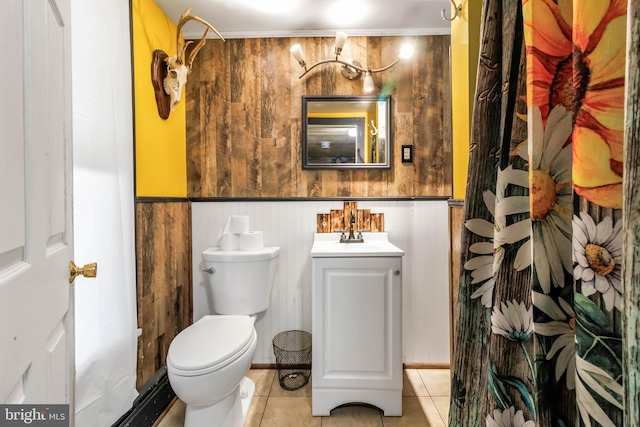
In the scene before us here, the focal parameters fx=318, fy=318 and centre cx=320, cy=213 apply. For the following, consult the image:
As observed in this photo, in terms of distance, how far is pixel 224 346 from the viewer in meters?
1.43

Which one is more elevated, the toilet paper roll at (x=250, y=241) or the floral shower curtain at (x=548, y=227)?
the floral shower curtain at (x=548, y=227)

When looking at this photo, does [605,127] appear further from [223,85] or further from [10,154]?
[223,85]

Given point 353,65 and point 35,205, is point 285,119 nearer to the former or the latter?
point 353,65

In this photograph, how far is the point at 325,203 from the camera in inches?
86.5

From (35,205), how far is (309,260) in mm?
1736

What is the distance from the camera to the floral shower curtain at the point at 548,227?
33 centimetres

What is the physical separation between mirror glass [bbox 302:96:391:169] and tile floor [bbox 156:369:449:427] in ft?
4.66

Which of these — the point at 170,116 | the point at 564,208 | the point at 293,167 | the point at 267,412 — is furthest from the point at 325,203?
the point at 564,208

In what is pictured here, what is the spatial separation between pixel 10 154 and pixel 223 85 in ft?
6.20

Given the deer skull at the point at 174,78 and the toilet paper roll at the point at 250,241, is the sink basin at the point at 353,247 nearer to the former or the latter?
the toilet paper roll at the point at 250,241

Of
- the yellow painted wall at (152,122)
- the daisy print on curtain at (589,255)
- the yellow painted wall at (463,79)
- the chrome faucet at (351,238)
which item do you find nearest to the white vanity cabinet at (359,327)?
the chrome faucet at (351,238)

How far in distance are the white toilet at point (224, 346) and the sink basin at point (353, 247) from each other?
33 centimetres
